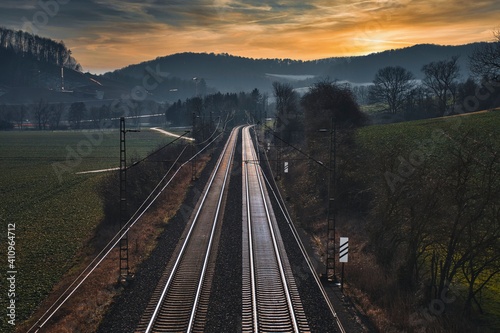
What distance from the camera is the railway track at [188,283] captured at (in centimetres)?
1681

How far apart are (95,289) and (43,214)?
786 inches

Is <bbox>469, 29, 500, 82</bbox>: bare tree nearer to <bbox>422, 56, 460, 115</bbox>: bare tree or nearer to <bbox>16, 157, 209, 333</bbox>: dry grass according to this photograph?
<bbox>422, 56, 460, 115</bbox>: bare tree

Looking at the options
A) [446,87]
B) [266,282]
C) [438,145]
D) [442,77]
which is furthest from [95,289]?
[442,77]

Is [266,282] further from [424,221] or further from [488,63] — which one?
[488,63]

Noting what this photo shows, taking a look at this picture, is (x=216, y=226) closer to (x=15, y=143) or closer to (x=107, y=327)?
(x=107, y=327)

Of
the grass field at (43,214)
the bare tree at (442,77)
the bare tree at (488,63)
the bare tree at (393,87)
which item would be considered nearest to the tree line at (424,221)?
the grass field at (43,214)

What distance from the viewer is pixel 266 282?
69.2 feet

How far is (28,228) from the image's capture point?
33000 millimetres

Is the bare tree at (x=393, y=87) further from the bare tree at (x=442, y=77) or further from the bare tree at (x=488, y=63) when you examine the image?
the bare tree at (x=488, y=63)

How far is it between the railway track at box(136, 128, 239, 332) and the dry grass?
192 centimetres

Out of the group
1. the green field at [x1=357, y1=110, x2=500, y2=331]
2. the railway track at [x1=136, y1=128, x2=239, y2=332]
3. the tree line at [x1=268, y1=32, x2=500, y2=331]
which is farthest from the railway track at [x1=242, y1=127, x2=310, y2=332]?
the green field at [x1=357, y1=110, x2=500, y2=331]

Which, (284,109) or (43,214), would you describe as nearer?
(43,214)

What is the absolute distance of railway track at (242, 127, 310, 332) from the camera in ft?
55.7

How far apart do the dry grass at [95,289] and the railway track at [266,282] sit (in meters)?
Answer: 5.78
